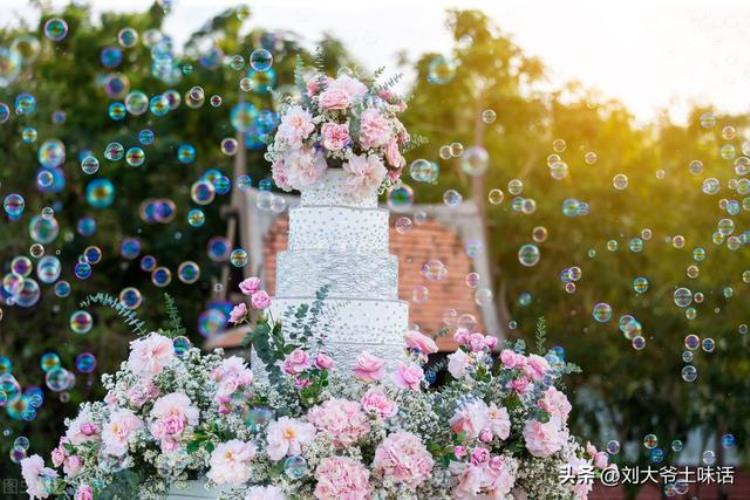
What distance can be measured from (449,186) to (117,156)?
1389 centimetres

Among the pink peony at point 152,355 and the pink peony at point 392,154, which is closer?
the pink peony at point 152,355

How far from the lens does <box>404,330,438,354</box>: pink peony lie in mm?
A: 7762

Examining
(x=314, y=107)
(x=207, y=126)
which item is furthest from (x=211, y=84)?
(x=314, y=107)

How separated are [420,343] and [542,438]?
1005mm

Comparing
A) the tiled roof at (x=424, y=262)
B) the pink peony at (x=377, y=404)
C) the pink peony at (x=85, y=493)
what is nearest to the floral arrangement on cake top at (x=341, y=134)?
the pink peony at (x=377, y=404)

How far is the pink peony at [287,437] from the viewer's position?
6516 millimetres

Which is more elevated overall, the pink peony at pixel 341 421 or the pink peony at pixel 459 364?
the pink peony at pixel 459 364

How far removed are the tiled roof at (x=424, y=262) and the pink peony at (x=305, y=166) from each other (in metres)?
8.28

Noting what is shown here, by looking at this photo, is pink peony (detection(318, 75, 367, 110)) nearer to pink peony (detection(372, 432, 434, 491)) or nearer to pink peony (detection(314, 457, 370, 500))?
pink peony (detection(372, 432, 434, 491))

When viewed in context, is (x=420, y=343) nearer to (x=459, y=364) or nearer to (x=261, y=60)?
(x=459, y=364)

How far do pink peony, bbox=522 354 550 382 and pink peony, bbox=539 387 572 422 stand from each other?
95 mm

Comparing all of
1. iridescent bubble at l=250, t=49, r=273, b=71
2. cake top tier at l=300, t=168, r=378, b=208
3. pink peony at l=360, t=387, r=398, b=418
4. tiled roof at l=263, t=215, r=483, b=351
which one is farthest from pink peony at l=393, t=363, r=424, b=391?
tiled roof at l=263, t=215, r=483, b=351

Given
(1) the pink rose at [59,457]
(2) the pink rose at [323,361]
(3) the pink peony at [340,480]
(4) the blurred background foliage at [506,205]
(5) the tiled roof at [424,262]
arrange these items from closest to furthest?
(3) the pink peony at [340,480]
(2) the pink rose at [323,361]
(1) the pink rose at [59,457]
(5) the tiled roof at [424,262]
(4) the blurred background foliage at [506,205]

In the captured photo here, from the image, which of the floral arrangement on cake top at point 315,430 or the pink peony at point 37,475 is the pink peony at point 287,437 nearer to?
the floral arrangement on cake top at point 315,430
